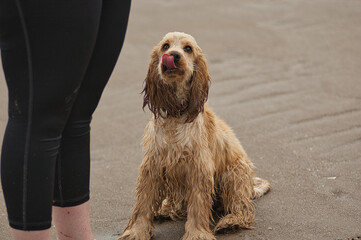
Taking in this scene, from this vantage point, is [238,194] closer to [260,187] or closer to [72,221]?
[260,187]

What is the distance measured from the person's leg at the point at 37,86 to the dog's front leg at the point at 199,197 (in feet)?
3.80

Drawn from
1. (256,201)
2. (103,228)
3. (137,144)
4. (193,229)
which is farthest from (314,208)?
(137,144)

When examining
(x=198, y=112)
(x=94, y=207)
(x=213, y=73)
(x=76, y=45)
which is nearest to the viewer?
(x=76, y=45)

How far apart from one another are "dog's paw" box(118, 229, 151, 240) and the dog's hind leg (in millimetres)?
461

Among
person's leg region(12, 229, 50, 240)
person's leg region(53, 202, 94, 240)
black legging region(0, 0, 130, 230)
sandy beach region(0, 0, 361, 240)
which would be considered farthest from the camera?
sandy beach region(0, 0, 361, 240)

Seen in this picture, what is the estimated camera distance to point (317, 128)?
16.4ft

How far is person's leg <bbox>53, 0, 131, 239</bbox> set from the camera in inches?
88.4

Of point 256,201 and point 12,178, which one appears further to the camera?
point 256,201

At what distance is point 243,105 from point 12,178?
3890 mm

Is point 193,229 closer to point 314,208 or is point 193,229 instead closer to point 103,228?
point 103,228

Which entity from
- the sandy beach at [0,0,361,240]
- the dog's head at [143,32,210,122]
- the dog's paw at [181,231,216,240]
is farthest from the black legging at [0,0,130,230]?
the sandy beach at [0,0,361,240]

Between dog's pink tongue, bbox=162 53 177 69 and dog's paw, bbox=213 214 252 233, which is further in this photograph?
dog's paw, bbox=213 214 252 233

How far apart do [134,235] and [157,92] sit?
2.78ft

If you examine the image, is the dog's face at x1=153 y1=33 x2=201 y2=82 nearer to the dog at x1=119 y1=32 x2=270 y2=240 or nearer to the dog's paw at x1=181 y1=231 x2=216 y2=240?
the dog at x1=119 y1=32 x2=270 y2=240
